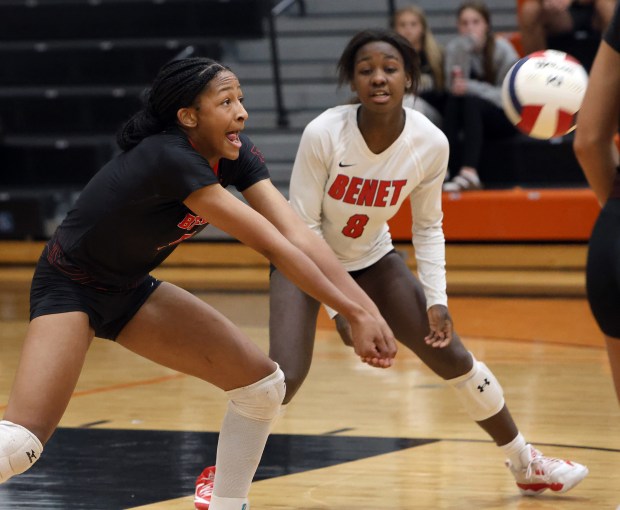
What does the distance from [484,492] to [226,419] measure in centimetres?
106

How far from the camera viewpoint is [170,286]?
11.0 feet

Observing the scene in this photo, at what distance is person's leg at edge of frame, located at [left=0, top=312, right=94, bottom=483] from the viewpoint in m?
2.93

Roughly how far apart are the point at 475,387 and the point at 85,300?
1.36 meters

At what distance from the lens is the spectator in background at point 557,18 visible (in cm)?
916

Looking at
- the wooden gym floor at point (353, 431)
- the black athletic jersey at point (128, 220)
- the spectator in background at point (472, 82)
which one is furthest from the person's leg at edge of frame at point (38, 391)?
the spectator in background at point (472, 82)

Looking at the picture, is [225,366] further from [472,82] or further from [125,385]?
[472,82]

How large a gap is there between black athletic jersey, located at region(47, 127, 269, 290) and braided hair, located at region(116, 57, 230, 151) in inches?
1.7

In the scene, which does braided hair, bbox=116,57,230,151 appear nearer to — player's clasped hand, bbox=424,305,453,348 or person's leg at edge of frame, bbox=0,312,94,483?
person's leg at edge of frame, bbox=0,312,94,483

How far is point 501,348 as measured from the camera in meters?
6.69

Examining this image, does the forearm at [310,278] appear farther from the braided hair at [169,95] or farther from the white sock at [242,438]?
the braided hair at [169,95]

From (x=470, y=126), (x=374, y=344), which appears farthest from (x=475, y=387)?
(x=470, y=126)

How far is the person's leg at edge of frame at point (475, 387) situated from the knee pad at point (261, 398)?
742 millimetres

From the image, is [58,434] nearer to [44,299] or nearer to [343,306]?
[44,299]

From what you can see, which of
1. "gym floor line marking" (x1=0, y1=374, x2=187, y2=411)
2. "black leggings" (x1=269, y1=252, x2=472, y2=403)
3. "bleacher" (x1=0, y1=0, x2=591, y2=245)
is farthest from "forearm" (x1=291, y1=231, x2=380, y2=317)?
"bleacher" (x1=0, y1=0, x2=591, y2=245)
